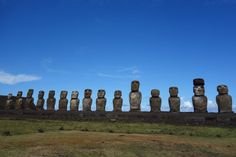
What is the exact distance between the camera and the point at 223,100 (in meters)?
16.3

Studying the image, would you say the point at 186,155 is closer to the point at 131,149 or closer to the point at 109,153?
the point at 131,149

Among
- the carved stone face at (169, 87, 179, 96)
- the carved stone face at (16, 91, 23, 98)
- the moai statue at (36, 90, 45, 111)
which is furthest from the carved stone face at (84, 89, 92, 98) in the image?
the carved stone face at (16, 91, 23, 98)

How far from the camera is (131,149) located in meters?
7.60

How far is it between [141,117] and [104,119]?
241 centimetres

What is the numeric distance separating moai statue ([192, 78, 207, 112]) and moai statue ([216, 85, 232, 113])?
78 centimetres

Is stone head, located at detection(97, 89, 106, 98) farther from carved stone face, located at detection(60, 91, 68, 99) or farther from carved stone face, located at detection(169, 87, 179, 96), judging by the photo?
Result: carved stone face, located at detection(169, 87, 179, 96)

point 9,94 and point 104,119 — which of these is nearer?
point 104,119

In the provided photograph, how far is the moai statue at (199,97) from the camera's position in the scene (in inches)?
666

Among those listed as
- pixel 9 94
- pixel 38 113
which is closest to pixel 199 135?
pixel 38 113

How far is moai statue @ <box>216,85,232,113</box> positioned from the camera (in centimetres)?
1623

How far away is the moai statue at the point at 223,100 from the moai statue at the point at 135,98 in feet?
15.7

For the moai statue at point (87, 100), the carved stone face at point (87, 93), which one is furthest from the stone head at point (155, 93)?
the carved stone face at point (87, 93)

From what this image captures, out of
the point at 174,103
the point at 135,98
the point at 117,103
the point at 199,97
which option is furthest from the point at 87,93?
the point at 199,97

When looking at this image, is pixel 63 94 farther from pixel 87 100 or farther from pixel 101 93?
pixel 101 93
